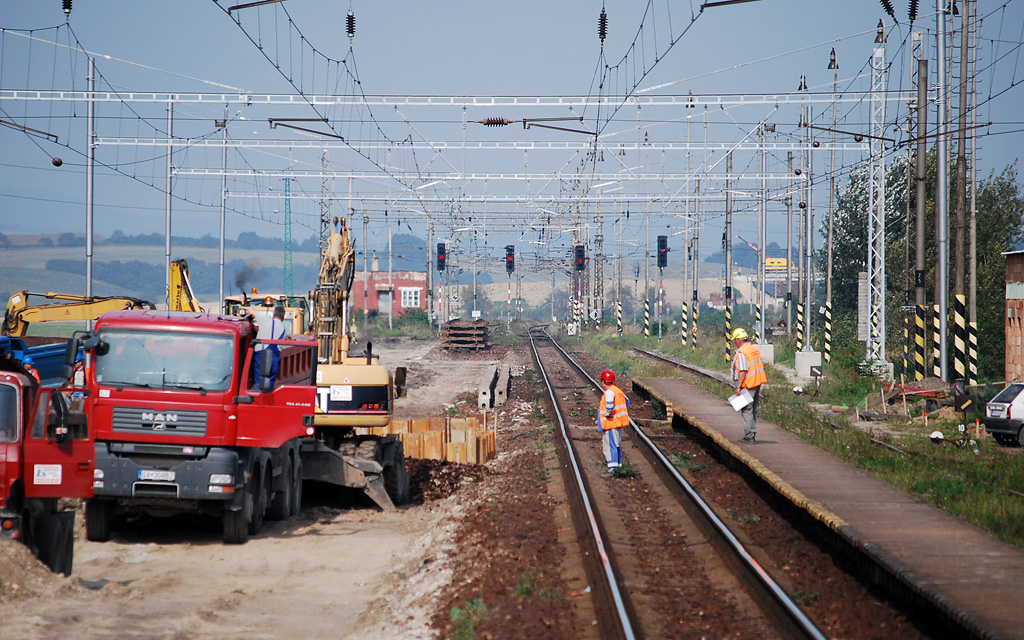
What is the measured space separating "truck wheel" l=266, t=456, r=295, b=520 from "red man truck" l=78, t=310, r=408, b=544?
48cm

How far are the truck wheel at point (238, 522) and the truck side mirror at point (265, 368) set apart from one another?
3.77 feet

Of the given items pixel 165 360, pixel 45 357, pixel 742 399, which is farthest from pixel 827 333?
pixel 165 360

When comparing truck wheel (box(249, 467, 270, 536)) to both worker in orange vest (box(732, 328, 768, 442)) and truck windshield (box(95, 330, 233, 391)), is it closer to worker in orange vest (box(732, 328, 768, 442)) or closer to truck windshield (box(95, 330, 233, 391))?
truck windshield (box(95, 330, 233, 391))

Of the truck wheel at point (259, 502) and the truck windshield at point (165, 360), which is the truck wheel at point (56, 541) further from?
the truck wheel at point (259, 502)

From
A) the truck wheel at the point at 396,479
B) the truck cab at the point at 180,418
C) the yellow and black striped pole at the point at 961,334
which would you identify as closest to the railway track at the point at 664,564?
the truck wheel at the point at 396,479

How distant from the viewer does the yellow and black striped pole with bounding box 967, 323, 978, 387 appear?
70.8ft

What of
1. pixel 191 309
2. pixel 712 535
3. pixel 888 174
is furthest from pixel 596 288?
pixel 712 535

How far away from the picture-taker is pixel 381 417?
13.9 meters

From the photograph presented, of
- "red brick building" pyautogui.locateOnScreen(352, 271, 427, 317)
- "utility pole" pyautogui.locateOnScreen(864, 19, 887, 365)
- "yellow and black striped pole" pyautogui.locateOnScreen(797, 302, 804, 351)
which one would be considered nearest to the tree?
"utility pole" pyautogui.locateOnScreen(864, 19, 887, 365)

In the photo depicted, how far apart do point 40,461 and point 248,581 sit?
231 cm

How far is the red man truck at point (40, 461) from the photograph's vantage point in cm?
841

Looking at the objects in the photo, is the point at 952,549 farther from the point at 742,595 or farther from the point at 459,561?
the point at 459,561

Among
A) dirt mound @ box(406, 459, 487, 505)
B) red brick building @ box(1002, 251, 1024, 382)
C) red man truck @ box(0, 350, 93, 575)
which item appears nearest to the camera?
red man truck @ box(0, 350, 93, 575)

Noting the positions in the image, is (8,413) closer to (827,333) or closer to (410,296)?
(827,333)
